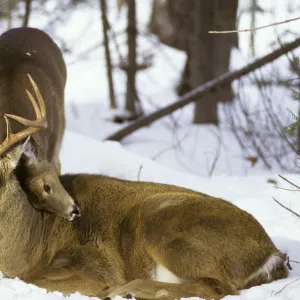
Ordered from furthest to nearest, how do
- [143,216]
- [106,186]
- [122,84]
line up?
1. [122,84]
2. [106,186]
3. [143,216]

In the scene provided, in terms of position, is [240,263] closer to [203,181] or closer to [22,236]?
[22,236]

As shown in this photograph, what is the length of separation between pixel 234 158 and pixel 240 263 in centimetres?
615

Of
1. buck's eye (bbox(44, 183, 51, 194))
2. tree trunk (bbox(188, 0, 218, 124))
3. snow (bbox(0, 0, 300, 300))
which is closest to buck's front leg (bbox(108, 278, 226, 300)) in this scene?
snow (bbox(0, 0, 300, 300))

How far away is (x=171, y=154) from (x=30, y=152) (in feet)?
19.9

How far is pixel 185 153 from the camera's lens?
11.7 metres

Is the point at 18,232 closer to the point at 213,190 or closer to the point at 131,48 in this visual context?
the point at 213,190

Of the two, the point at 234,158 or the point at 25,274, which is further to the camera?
the point at 234,158

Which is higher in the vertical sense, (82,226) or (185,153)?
(82,226)

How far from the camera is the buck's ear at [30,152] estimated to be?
5.54 m

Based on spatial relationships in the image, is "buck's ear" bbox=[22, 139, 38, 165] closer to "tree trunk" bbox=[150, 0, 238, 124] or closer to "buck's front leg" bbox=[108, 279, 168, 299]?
"buck's front leg" bbox=[108, 279, 168, 299]

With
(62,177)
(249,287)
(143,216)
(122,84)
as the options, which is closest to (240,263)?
(249,287)

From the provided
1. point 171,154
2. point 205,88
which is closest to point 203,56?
point 171,154

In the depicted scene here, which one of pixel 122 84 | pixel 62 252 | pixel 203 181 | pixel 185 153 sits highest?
pixel 62 252

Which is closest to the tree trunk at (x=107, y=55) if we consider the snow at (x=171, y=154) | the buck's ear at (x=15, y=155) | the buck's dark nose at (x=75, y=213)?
the snow at (x=171, y=154)
